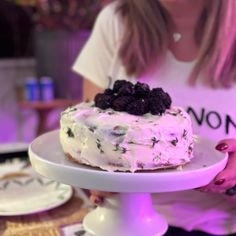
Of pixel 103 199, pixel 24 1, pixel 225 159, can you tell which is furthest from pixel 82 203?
pixel 24 1

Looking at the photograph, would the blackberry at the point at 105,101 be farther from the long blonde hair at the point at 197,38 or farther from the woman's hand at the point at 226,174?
the long blonde hair at the point at 197,38

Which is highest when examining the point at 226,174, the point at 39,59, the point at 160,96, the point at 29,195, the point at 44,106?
the point at 160,96

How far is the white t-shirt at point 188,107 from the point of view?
3.30ft

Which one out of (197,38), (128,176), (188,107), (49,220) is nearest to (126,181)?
(128,176)

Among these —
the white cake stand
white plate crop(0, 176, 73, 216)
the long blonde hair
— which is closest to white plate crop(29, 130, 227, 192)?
the white cake stand

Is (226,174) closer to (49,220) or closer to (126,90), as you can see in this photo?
(126,90)

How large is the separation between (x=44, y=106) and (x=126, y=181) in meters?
2.35

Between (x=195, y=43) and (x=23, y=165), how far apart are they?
506 mm

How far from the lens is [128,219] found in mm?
835

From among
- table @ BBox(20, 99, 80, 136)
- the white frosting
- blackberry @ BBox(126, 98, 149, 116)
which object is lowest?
table @ BBox(20, 99, 80, 136)

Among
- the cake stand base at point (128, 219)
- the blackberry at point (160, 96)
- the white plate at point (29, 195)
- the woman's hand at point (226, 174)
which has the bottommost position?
the white plate at point (29, 195)

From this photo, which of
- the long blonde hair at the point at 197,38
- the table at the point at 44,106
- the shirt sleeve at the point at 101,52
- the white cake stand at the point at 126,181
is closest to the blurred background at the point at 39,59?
the table at the point at 44,106

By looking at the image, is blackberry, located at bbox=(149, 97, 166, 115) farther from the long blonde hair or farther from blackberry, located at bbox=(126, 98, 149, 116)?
the long blonde hair

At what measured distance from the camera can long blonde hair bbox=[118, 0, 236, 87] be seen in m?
1.08
